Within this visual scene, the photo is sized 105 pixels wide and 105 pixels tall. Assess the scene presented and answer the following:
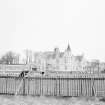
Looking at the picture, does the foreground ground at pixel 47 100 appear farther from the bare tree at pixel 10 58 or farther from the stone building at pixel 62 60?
the bare tree at pixel 10 58

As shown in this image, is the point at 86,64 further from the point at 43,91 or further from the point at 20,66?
the point at 43,91

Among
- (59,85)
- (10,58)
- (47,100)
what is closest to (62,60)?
(10,58)

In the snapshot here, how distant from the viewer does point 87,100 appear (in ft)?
87.2

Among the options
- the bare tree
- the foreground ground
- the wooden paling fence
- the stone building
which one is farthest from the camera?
the stone building

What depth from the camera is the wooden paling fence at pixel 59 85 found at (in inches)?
1103

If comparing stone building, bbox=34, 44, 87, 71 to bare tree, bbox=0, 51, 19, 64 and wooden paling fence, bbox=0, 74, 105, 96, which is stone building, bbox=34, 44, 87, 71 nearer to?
bare tree, bbox=0, 51, 19, 64

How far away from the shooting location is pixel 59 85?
28641mm

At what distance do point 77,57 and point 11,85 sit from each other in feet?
231

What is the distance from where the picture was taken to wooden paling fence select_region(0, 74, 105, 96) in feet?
91.9

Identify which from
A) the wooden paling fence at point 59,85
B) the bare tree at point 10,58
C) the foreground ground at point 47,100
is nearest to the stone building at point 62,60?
the bare tree at point 10,58

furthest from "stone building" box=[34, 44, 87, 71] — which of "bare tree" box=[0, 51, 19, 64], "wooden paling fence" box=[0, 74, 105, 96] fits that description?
"wooden paling fence" box=[0, 74, 105, 96]

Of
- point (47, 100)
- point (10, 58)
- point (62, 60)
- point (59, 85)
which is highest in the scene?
point (10, 58)

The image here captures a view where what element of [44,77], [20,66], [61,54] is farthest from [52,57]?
[44,77]

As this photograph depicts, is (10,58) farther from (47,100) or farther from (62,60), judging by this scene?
(47,100)
